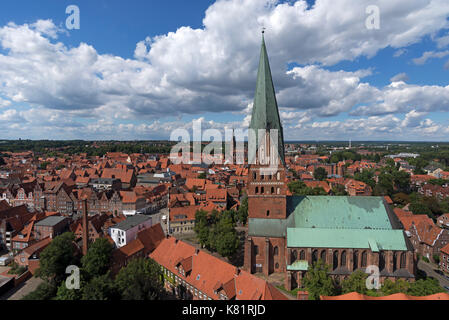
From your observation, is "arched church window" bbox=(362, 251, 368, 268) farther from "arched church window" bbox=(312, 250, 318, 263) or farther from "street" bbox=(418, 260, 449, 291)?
"street" bbox=(418, 260, 449, 291)

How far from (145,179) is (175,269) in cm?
8794

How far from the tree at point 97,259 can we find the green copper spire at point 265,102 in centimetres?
2963

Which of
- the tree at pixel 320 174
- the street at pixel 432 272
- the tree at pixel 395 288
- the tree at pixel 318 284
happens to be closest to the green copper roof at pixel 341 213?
the tree at pixel 318 284

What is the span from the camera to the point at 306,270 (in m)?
36.2

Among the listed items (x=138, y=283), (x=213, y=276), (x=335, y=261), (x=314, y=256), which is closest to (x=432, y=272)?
(x=335, y=261)

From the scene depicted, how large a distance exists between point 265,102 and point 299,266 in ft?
79.7

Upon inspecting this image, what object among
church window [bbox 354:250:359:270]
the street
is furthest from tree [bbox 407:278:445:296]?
the street

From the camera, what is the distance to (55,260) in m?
38.8

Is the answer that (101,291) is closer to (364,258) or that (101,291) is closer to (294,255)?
(294,255)

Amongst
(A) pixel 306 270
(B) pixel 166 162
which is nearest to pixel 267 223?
(A) pixel 306 270

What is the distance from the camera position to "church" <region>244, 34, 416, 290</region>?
3662 cm
